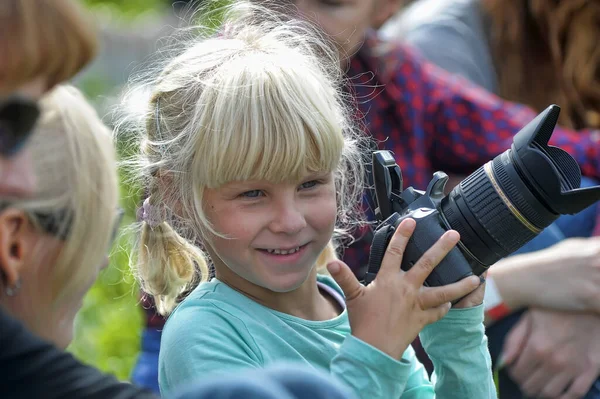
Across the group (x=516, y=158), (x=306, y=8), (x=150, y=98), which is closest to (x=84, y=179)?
(x=150, y=98)

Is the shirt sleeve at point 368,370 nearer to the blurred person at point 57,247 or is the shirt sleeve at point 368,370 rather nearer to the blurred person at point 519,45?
the blurred person at point 57,247

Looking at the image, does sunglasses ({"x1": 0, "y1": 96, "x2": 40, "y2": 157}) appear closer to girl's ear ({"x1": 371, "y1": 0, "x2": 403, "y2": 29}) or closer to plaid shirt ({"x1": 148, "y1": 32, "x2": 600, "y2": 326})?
plaid shirt ({"x1": 148, "y1": 32, "x2": 600, "y2": 326})

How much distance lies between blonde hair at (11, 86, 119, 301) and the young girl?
32 centimetres

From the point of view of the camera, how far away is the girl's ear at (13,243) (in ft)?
3.32

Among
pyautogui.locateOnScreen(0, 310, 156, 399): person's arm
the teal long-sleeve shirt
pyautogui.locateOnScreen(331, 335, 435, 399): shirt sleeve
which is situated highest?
pyautogui.locateOnScreen(0, 310, 156, 399): person's arm

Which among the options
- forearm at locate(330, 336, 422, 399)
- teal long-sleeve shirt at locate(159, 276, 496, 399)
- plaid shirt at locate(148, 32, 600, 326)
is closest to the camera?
forearm at locate(330, 336, 422, 399)

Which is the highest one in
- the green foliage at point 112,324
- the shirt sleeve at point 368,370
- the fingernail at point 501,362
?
the shirt sleeve at point 368,370

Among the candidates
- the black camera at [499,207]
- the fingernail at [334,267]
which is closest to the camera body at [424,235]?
the black camera at [499,207]

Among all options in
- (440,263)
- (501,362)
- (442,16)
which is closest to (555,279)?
(501,362)

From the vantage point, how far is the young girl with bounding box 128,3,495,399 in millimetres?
1350

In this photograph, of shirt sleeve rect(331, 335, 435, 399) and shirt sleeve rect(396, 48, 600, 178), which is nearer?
shirt sleeve rect(331, 335, 435, 399)

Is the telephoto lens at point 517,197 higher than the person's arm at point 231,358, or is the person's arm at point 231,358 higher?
the telephoto lens at point 517,197

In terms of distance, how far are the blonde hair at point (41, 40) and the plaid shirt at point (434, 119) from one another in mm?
1508

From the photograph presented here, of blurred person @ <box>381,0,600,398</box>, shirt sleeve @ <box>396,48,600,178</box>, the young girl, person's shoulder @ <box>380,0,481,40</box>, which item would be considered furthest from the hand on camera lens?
person's shoulder @ <box>380,0,481,40</box>
